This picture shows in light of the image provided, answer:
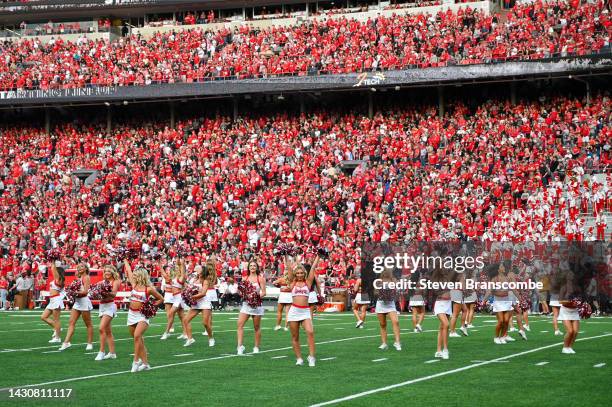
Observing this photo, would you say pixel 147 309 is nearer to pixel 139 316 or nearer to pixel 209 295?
pixel 139 316

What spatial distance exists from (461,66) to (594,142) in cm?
712

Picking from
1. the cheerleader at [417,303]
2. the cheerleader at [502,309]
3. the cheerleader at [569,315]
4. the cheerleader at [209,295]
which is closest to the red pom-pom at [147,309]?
the cheerleader at [209,295]

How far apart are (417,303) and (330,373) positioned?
6.80 meters

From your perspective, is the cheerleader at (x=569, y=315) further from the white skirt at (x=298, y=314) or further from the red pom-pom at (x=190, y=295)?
the red pom-pom at (x=190, y=295)

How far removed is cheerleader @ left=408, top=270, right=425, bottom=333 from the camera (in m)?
21.3

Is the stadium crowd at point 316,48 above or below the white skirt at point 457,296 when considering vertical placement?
above

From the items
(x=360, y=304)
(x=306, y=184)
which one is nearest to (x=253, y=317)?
(x=360, y=304)

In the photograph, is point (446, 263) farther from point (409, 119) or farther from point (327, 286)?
point (409, 119)

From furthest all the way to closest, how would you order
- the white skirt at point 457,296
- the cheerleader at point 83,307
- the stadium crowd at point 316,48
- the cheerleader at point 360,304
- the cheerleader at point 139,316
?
the stadium crowd at point 316,48 < the cheerleader at point 360,304 < the white skirt at point 457,296 < the cheerleader at point 83,307 < the cheerleader at point 139,316

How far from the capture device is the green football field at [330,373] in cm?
1227

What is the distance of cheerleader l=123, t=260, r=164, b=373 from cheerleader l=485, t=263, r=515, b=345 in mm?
7167

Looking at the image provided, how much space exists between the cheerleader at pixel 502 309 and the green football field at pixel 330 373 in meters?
0.36

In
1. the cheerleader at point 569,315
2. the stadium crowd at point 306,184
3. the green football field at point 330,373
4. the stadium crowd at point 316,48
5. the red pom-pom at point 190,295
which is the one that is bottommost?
the green football field at point 330,373

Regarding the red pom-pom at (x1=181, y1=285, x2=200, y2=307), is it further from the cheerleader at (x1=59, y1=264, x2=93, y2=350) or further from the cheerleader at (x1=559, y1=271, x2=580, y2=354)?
the cheerleader at (x1=559, y1=271, x2=580, y2=354)
